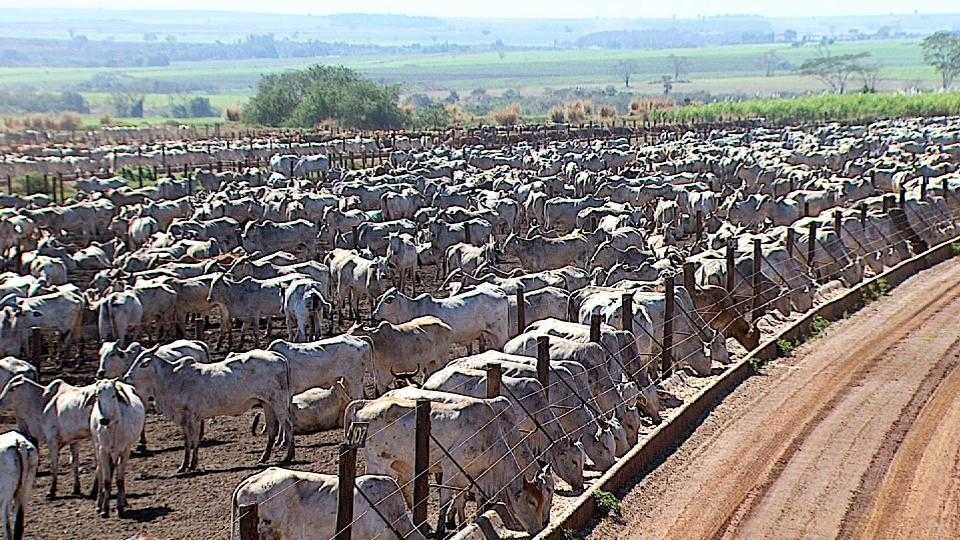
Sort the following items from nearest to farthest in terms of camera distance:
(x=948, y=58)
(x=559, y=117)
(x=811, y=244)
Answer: (x=811, y=244), (x=559, y=117), (x=948, y=58)

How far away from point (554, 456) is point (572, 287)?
960cm

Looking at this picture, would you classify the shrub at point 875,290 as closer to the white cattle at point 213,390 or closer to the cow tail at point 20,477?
the white cattle at point 213,390

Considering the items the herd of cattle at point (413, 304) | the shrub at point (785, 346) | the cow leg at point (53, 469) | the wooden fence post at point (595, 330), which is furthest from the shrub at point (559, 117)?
the cow leg at point (53, 469)

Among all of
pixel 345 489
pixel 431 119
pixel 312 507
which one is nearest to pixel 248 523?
pixel 345 489

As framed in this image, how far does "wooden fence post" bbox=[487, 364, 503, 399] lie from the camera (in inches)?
562

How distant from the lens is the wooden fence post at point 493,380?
14281mm

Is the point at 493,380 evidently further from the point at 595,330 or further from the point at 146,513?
the point at 146,513

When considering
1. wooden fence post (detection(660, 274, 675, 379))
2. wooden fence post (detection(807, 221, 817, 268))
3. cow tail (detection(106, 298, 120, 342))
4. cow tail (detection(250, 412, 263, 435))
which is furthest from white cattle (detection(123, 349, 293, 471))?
wooden fence post (detection(807, 221, 817, 268))

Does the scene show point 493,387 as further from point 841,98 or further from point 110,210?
point 841,98

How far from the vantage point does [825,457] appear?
51.5ft

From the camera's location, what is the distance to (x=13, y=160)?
56344mm

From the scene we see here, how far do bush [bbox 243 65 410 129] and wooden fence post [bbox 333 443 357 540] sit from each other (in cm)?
8284

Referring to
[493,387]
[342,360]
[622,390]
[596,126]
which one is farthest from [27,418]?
[596,126]

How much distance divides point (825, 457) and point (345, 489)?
7.12 meters
